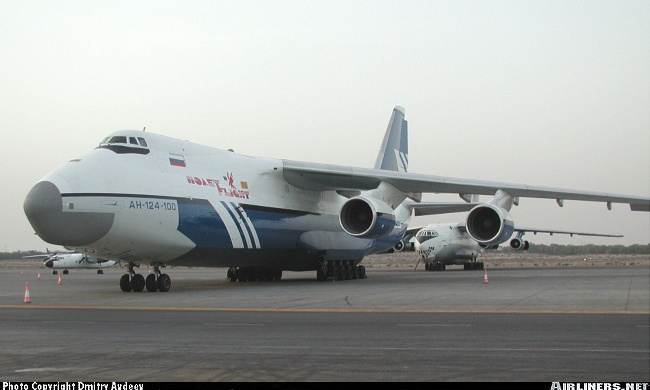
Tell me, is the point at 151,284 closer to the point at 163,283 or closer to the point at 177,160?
the point at 163,283

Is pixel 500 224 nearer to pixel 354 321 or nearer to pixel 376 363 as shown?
pixel 354 321

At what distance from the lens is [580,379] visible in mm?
5746

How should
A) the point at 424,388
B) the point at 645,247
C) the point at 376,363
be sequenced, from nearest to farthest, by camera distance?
the point at 424,388 < the point at 376,363 < the point at 645,247

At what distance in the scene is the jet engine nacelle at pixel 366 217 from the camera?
20438 mm

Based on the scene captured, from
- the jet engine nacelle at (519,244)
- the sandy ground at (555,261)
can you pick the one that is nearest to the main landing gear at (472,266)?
the sandy ground at (555,261)

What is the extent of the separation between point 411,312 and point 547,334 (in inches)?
133

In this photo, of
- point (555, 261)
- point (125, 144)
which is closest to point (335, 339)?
point (125, 144)

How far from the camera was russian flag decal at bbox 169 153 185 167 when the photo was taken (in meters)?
18.3

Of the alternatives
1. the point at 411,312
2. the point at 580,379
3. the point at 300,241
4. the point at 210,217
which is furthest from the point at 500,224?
the point at 580,379

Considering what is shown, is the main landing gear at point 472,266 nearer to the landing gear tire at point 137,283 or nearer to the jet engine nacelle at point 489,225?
the jet engine nacelle at point 489,225

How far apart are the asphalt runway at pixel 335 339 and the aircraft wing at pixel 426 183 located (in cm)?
756

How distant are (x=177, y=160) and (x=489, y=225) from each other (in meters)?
9.01

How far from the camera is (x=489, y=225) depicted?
21.6 meters

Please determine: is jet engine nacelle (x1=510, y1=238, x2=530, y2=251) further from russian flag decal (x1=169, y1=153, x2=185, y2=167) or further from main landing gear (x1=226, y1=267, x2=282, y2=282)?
russian flag decal (x1=169, y1=153, x2=185, y2=167)
